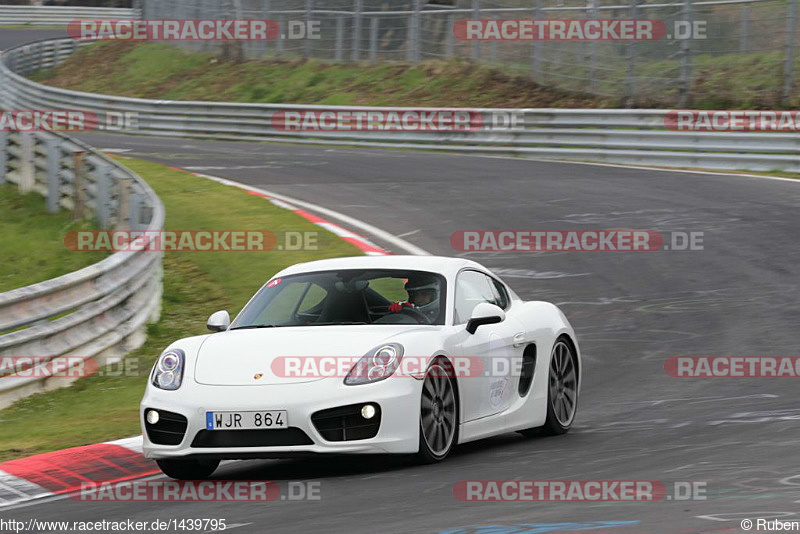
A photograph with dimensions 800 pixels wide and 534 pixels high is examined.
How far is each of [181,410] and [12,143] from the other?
45.9 feet

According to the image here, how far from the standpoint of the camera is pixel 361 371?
7.38 m

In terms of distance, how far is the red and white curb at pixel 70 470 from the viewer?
24.0 feet

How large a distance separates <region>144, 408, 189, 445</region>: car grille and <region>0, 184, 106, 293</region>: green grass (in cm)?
803

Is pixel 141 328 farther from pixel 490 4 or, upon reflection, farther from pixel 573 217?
pixel 490 4

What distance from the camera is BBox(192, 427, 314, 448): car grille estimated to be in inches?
283

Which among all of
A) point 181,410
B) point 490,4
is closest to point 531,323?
point 181,410

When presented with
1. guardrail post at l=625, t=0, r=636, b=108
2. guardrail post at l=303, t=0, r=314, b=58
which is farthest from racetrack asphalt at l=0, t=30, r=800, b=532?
guardrail post at l=303, t=0, r=314, b=58

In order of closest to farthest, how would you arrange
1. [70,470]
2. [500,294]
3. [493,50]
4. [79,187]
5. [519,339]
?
[70,470]
[519,339]
[500,294]
[79,187]
[493,50]

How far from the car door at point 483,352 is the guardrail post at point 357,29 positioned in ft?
92.0

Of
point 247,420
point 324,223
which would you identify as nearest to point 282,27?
point 324,223

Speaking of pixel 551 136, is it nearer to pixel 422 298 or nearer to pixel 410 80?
pixel 410 80

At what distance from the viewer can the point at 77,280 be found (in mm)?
11641

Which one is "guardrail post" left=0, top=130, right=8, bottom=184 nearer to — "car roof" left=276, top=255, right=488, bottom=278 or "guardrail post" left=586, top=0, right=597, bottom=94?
"car roof" left=276, top=255, right=488, bottom=278

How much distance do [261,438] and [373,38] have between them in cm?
3058
